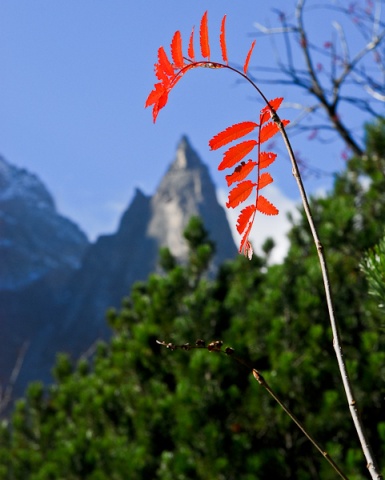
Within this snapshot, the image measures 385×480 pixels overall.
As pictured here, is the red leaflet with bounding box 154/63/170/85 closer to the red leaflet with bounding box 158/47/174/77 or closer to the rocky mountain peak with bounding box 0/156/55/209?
the red leaflet with bounding box 158/47/174/77

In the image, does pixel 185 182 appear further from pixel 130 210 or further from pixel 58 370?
pixel 58 370

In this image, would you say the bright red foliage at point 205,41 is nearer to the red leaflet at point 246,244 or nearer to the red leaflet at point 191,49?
the red leaflet at point 191,49

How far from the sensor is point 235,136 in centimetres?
46

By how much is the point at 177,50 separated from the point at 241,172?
122mm

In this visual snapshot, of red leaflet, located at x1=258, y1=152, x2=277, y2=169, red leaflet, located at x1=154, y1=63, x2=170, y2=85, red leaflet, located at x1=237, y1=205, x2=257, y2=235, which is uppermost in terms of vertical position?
red leaflet, located at x1=154, y1=63, x2=170, y2=85

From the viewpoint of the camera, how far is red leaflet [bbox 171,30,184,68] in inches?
19.1

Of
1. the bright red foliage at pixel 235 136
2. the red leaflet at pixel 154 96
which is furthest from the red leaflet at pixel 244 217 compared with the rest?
the red leaflet at pixel 154 96

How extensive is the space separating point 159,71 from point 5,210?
7555 cm

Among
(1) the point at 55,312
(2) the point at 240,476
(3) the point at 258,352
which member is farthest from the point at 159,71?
(1) the point at 55,312

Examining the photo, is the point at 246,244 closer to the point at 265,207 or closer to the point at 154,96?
the point at 265,207

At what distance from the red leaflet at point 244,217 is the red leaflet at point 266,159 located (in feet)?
0.12

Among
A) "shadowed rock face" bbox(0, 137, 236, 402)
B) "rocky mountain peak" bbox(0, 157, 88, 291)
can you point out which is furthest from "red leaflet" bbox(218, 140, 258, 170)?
"rocky mountain peak" bbox(0, 157, 88, 291)

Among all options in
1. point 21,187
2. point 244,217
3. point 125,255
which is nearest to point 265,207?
point 244,217

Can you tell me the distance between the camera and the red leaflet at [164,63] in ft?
1.59
